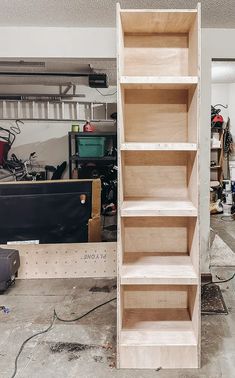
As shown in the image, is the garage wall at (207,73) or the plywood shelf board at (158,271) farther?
the garage wall at (207,73)

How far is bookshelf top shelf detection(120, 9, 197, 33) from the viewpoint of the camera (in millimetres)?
1799

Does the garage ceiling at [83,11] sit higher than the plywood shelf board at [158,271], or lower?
higher

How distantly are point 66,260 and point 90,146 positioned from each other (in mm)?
2709

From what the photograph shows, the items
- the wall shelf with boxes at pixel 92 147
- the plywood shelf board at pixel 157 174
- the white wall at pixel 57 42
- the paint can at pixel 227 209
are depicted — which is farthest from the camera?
the paint can at pixel 227 209

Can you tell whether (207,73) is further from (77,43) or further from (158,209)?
(158,209)

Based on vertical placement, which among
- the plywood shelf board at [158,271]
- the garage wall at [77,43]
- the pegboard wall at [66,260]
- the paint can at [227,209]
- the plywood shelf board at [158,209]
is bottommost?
the pegboard wall at [66,260]

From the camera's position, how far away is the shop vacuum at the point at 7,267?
9.44ft

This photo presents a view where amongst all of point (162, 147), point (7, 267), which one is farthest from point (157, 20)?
point (7, 267)

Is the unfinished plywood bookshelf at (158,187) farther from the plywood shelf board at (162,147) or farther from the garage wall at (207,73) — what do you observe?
the garage wall at (207,73)

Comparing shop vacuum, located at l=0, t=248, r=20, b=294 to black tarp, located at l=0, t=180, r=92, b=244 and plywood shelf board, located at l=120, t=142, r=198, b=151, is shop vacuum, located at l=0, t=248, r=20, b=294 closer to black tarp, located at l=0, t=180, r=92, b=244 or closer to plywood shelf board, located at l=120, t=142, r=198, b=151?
black tarp, located at l=0, t=180, r=92, b=244

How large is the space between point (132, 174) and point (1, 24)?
1.87 metres

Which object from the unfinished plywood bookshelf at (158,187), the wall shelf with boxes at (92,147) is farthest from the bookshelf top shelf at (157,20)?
the wall shelf with boxes at (92,147)

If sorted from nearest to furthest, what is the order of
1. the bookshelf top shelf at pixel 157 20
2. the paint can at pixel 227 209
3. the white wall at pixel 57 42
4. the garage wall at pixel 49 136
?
1. the bookshelf top shelf at pixel 157 20
2. the white wall at pixel 57 42
3. the paint can at pixel 227 209
4. the garage wall at pixel 49 136

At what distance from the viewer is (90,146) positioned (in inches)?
222
